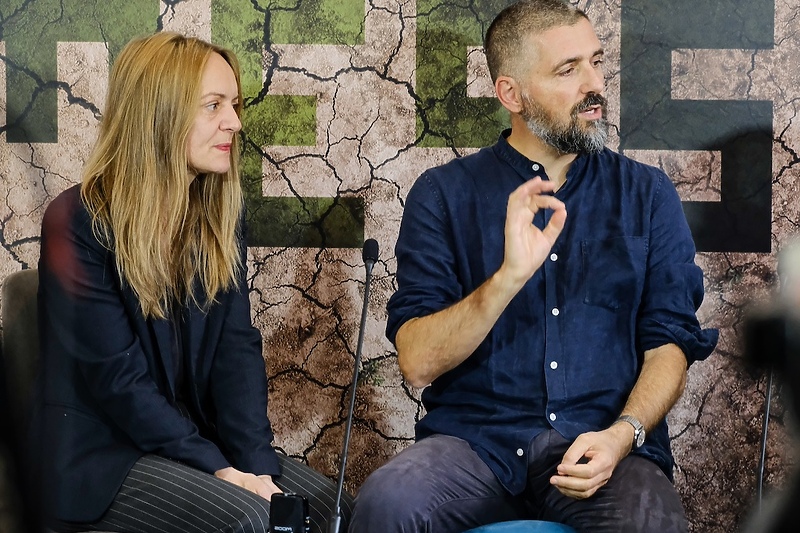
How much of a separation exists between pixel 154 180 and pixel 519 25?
867mm

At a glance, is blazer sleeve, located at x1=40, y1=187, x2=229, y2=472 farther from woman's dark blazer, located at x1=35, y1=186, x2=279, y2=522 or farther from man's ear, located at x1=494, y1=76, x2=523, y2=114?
man's ear, located at x1=494, y1=76, x2=523, y2=114

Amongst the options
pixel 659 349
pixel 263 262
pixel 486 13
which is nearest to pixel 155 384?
pixel 263 262

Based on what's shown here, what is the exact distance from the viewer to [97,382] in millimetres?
1802

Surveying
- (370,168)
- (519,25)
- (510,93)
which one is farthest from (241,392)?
(519,25)

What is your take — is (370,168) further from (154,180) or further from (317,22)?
(154,180)

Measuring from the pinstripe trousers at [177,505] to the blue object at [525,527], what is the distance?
40 cm

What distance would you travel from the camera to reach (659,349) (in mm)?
1871

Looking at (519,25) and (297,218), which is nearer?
(519,25)

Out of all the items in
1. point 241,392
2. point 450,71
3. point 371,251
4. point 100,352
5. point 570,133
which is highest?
point 450,71

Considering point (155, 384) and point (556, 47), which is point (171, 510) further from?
point (556, 47)

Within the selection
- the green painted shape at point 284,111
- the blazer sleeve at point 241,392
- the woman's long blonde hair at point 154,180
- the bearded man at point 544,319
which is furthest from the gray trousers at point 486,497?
the green painted shape at point 284,111

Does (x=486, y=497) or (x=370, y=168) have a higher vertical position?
(x=370, y=168)

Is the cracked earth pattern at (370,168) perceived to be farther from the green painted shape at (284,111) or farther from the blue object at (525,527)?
the blue object at (525,527)

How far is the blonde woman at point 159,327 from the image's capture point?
175cm
